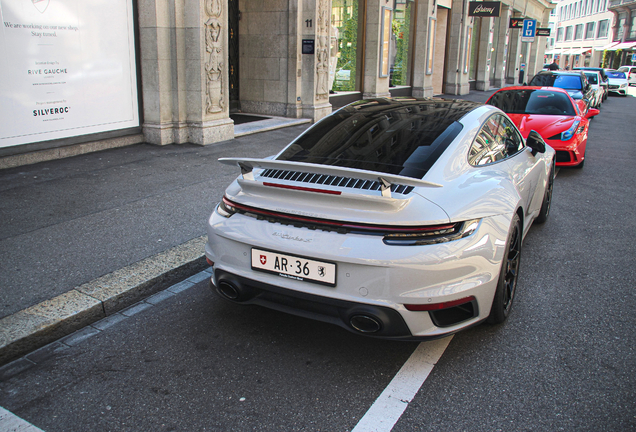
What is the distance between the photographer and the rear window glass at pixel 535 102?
32.9 feet

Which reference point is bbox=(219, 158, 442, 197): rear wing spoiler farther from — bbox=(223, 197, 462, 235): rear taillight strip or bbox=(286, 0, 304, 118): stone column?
bbox=(286, 0, 304, 118): stone column

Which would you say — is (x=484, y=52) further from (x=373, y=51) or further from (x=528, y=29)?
(x=373, y=51)

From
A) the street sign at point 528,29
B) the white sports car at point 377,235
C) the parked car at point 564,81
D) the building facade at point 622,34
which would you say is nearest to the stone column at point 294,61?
the parked car at point 564,81

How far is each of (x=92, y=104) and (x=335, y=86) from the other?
9.36 metres

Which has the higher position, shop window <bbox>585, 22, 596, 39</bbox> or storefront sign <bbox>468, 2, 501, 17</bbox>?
shop window <bbox>585, 22, 596, 39</bbox>

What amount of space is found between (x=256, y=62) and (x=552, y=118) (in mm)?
7657

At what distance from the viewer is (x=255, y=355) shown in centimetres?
337

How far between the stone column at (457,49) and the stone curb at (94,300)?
23.9 m

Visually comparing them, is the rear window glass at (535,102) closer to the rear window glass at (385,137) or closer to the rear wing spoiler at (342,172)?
the rear window glass at (385,137)

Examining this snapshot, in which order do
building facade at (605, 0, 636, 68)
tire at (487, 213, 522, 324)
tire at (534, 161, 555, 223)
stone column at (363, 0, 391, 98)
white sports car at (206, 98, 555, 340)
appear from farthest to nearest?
building facade at (605, 0, 636, 68), stone column at (363, 0, 391, 98), tire at (534, 161, 555, 223), tire at (487, 213, 522, 324), white sports car at (206, 98, 555, 340)

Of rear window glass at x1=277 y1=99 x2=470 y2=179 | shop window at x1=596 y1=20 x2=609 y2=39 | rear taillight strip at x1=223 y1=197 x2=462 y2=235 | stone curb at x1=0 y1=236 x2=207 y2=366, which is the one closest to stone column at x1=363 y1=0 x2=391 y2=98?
rear window glass at x1=277 y1=99 x2=470 y2=179

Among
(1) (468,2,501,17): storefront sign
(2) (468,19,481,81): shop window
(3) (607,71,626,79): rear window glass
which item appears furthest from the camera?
(3) (607,71,626,79): rear window glass

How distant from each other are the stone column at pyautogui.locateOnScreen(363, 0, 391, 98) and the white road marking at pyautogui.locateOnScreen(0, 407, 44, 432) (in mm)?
16084

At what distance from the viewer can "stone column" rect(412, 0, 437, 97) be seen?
2195 centimetres
